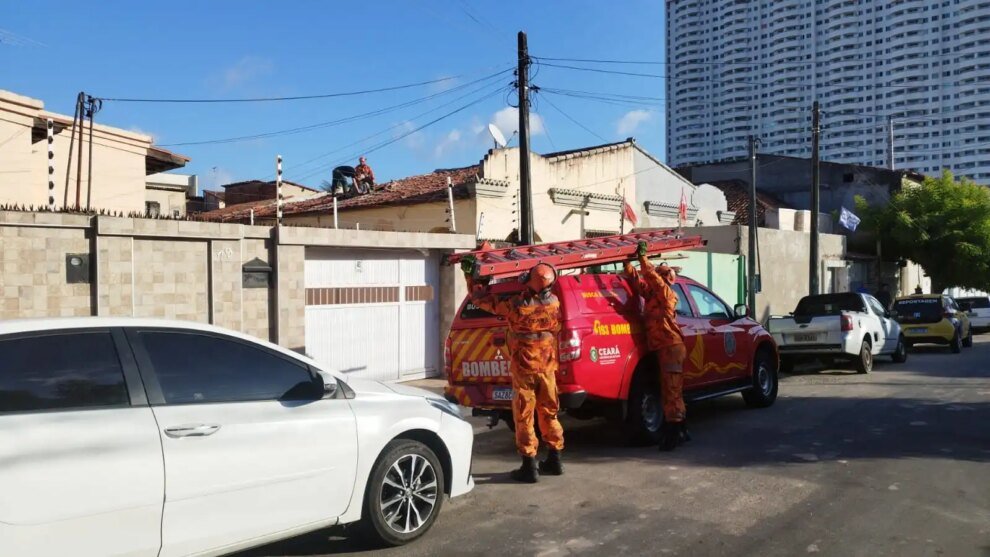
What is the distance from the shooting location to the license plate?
7760mm

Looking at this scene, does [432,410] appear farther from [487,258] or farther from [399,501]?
[487,258]

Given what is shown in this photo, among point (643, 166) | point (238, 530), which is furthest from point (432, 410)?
point (643, 166)

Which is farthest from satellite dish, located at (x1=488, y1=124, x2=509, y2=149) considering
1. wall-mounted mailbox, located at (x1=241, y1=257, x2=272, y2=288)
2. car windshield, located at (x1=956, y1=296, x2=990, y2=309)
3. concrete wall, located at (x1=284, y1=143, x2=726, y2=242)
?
car windshield, located at (x1=956, y1=296, x2=990, y2=309)

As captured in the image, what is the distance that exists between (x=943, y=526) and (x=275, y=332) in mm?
8114

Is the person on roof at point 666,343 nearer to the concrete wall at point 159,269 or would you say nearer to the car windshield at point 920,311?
Answer: the concrete wall at point 159,269

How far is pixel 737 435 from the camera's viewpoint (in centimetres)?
872

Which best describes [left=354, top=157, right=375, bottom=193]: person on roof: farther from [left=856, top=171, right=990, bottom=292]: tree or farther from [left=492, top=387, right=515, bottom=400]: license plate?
[left=856, top=171, right=990, bottom=292]: tree

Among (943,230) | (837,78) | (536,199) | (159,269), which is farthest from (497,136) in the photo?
(837,78)

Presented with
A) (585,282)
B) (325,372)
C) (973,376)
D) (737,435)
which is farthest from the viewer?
(973,376)

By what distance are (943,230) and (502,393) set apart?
28.9m

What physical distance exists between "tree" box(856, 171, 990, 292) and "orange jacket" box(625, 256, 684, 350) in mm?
26927

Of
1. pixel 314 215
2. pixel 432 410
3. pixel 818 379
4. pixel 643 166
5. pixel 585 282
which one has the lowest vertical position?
pixel 818 379

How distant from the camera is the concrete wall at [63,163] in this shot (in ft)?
42.7

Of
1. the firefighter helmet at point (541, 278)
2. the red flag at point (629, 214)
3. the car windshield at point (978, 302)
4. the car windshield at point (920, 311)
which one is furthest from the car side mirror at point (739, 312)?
the car windshield at point (978, 302)
